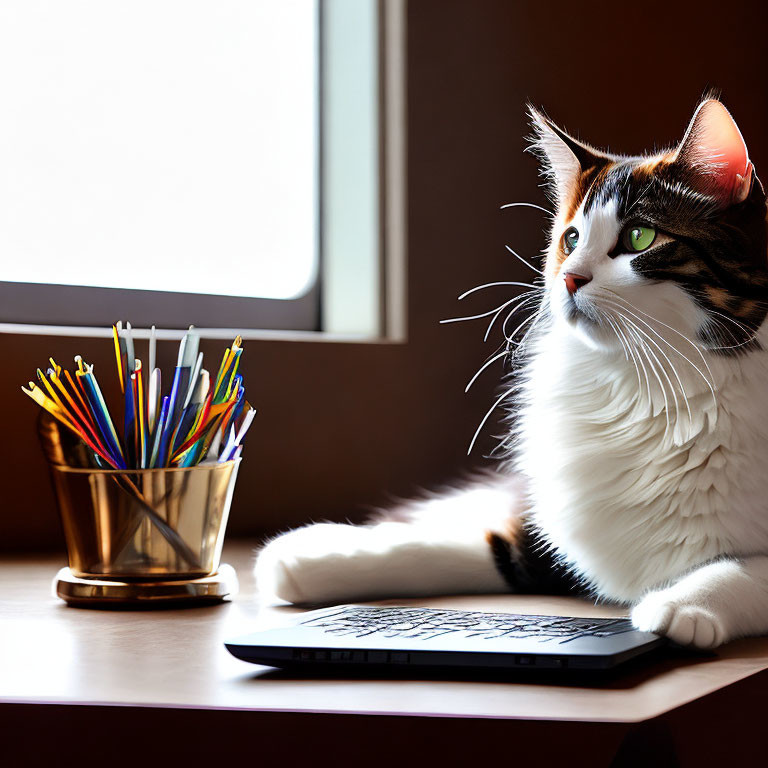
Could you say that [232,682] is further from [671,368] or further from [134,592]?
[671,368]

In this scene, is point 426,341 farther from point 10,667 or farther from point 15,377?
point 10,667

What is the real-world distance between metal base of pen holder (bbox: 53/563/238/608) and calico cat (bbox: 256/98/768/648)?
6cm

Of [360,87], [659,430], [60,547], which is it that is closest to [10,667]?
[659,430]

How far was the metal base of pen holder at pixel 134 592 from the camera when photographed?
3.04ft

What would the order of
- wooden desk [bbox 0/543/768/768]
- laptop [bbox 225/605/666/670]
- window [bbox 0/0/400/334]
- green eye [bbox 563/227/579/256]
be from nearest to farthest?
wooden desk [bbox 0/543/768/768]
laptop [bbox 225/605/666/670]
green eye [bbox 563/227/579/256]
window [bbox 0/0/400/334]

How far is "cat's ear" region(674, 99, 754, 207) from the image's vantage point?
891 mm

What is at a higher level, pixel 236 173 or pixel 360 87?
pixel 360 87

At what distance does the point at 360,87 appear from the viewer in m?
1.65

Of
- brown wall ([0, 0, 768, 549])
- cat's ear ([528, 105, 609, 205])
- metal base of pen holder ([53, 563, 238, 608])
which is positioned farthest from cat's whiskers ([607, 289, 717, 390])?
brown wall ([0, 0, 768, 549])

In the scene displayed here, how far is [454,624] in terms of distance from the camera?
2.52 ft

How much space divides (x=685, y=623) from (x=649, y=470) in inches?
8.4

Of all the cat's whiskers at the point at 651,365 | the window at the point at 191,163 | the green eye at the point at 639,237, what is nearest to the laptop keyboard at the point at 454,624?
the cat's whiskers at the point at 651,365

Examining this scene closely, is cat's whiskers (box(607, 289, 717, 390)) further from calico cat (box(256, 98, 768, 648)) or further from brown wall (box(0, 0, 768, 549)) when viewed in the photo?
brown wall (box(0, 0, 768, 549))

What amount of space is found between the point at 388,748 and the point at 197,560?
1.53 feet
